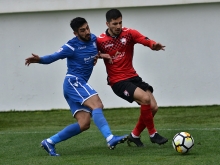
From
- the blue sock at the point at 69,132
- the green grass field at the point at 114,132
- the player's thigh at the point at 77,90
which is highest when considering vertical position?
the player's thigh at the point at 77,90

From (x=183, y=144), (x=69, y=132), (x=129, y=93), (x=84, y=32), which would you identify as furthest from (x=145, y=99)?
(x=84, y=32)

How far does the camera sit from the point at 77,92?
8.02 metres

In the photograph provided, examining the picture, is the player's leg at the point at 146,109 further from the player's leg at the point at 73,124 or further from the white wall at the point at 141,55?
the white wall at the point at 141,55

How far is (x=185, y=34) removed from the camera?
14016mm

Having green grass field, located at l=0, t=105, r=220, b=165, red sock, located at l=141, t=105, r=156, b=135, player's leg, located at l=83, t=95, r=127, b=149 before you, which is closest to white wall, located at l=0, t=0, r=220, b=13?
green grass field, located at l=0, t=105, r=220, b=165

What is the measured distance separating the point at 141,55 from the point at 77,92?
6.42 meters

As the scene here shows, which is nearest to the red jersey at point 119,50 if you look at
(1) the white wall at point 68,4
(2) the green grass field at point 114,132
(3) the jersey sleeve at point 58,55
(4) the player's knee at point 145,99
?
(4) the player's knee at point 145,99

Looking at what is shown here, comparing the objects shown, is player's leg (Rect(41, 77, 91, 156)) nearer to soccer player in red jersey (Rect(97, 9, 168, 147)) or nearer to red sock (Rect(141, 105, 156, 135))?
soccer player in red jersey (Rect(97, 9, 168, 147))

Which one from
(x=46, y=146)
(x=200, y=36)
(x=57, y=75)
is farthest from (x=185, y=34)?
(x=46, y=146)

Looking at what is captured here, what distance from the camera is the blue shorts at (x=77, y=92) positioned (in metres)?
7.98

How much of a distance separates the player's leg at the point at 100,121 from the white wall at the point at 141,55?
21.1 feet

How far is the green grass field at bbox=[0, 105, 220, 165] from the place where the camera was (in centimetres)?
723

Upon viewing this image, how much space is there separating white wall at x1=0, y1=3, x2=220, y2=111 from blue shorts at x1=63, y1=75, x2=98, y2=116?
625 cm

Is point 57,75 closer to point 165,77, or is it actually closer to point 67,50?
point 165,77
